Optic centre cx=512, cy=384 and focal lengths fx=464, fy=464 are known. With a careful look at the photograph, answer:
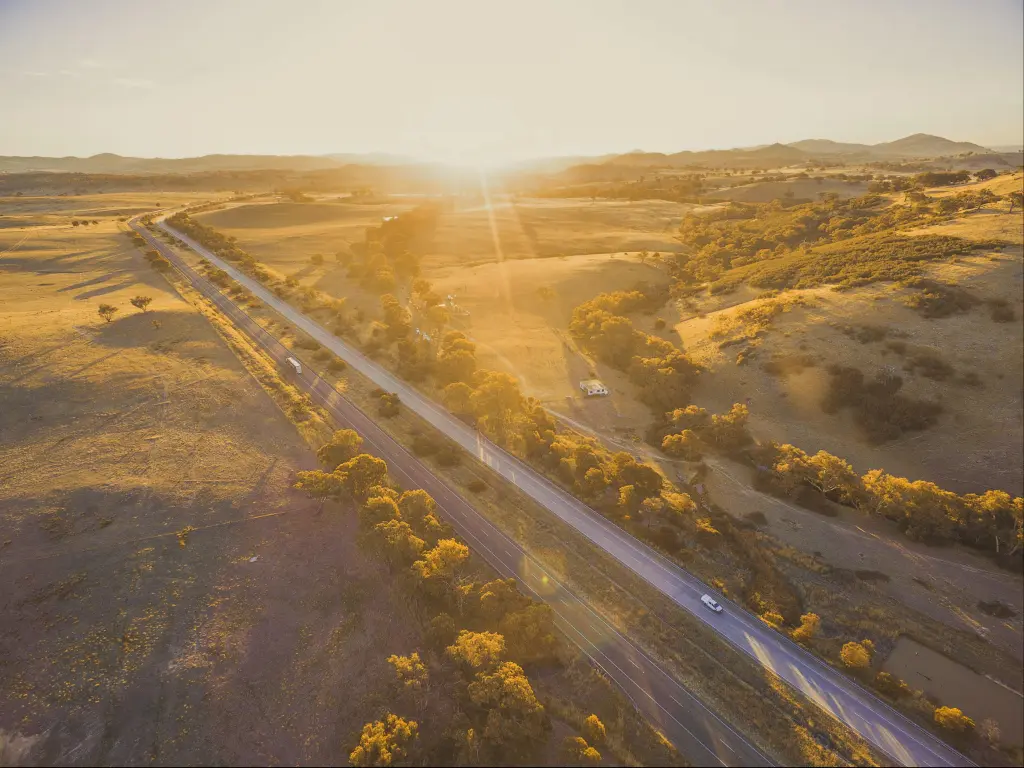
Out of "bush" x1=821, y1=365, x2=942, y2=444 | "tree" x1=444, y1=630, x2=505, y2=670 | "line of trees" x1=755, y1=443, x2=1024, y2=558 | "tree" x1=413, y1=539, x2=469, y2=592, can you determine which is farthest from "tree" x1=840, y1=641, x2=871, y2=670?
"bush" x1=821, y1=365, x2=942, y2=444

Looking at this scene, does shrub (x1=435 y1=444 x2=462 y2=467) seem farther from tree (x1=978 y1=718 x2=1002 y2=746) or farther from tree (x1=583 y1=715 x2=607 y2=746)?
tree (x1=978 y1=718 x2=1002 y2=746)

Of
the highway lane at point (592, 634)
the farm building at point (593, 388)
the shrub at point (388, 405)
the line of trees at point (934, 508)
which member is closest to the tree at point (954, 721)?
the highway lane at point (592, 634)

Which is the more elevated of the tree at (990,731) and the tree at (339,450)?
the tree at (339,450)

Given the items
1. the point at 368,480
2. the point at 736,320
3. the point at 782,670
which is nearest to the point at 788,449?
the point at 782,670

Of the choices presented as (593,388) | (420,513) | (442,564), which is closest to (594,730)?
(442,564)

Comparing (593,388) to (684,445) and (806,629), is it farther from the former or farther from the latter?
(806,629)

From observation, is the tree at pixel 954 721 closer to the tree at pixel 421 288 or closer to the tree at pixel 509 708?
the tree at pixel 509 708

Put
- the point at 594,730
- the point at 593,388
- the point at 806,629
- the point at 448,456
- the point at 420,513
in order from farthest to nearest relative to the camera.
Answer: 1. the point at 593,388
2. the point at 448,456
3. the point at 420,513
4. the point at 806,629
5. the point at 594,730
